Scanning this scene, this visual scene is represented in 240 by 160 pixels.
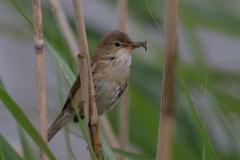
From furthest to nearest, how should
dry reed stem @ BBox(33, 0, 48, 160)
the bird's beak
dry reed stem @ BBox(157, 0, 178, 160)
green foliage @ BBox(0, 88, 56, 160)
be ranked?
1. the bird's beak
2. dry reed stem @ BBox(33, 0, 48, 160)
3. dry reed stem @ BBox(157, 0, 178, 160)
4. green foliage @ BBox(0, 88, 56, 160)

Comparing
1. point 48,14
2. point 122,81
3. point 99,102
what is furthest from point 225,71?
point 48,14

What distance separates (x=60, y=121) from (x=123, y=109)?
42 centimetres

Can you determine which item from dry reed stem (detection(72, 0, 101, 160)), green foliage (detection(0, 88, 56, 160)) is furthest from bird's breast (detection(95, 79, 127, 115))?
green foliage (detection(0, 88, 56, 160))

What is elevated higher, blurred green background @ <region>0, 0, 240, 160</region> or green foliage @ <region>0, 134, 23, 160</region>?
blurred green background @ <region>0, 0, 240, 160</region>

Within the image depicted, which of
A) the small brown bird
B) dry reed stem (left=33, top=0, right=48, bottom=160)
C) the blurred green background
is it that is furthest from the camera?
the small brown bird

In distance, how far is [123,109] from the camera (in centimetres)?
237

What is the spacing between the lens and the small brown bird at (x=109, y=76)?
226cm

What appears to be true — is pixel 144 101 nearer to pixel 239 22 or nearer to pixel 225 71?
pixel 225 71

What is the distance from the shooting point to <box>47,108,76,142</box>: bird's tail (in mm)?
2301

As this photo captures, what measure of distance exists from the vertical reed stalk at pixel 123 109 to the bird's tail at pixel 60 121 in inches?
12.6

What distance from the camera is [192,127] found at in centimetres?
226

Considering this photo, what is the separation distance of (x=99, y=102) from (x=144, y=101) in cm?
30

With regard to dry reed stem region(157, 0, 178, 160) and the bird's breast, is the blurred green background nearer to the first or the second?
A: the bird's breast

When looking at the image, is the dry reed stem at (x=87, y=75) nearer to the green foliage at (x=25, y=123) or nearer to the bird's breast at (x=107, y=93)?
the green foliage at (x=25, y=123)
